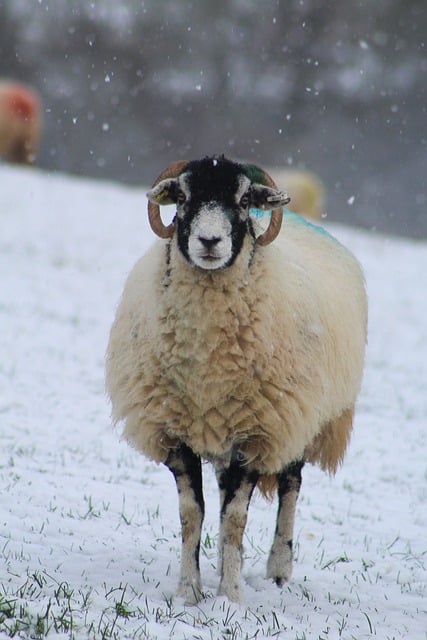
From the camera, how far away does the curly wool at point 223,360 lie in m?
4.48

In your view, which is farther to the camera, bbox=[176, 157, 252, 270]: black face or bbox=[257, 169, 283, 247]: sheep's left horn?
bbox=[257, 169, 283, 247]: sheep's left horn

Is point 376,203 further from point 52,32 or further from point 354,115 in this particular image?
point 52,32

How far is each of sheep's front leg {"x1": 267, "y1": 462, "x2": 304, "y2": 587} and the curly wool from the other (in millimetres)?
464

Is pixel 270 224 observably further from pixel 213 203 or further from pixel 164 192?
pixel 164 192

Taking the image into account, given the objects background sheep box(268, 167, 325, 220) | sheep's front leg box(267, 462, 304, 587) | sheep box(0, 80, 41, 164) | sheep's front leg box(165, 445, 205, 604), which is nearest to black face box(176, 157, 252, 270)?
sheep's front leg box(165, 445, 205, 604)

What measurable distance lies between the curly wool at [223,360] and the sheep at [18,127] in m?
20.3

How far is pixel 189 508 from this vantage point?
455 centimetres

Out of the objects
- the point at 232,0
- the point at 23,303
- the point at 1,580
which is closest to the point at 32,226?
the point at 23,303

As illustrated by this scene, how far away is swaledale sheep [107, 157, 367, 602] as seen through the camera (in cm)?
445

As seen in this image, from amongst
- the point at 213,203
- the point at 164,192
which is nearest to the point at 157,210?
the point at 164,192

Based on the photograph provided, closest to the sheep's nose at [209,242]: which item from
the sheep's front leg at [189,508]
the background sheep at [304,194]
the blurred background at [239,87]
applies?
the sheep's front leg at [189,508]

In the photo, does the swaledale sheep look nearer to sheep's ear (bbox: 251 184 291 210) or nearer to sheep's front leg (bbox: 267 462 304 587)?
sheep's ear (bbox: 251 184 291 210)

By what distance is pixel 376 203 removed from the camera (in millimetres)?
32312

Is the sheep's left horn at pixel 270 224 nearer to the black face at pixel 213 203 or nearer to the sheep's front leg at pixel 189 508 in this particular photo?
the black face at pixel 213 203
